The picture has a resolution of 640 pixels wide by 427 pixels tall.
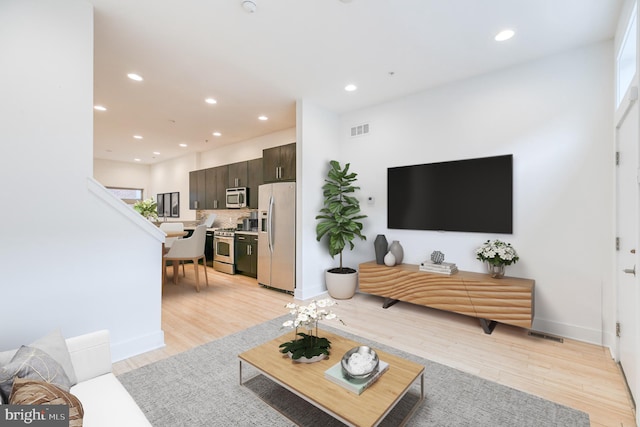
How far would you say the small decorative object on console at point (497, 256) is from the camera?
3.08 m

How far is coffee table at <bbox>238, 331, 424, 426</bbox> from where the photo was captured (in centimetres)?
141

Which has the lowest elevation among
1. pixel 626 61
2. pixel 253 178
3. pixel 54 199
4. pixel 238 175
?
pixel 54 199

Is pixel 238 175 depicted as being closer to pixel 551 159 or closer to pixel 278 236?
pixel 278 236

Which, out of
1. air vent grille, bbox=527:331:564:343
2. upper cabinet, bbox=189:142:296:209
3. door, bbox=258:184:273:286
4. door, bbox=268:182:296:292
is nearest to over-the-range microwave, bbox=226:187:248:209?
upper cabinet, bbox=189:142:296:209

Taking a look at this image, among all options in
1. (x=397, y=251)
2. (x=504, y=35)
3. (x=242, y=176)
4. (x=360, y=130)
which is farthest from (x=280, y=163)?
(x=504, y=35)

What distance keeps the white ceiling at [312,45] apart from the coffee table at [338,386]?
2.67 m

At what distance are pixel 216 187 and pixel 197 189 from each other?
976 millimetres

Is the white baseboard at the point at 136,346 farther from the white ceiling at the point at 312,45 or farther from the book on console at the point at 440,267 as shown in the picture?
the book on console at the point at 440,267

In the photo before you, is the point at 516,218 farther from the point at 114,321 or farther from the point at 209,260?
the point at 209,260

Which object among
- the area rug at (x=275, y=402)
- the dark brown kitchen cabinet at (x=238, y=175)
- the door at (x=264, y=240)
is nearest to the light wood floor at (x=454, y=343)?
the area rug at (x=275, y=402)

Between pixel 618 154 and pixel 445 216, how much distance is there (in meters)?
1.65

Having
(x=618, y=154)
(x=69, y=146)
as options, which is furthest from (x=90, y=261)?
(x=618, y=154)

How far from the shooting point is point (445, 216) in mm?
3715

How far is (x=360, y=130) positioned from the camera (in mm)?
4613
